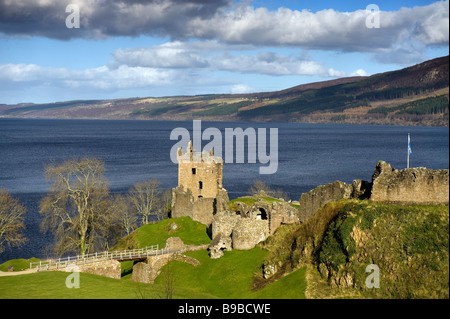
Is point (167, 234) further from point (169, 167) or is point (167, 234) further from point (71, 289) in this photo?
point (169, 167)

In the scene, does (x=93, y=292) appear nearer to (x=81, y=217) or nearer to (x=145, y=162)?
(x=81, y=217)

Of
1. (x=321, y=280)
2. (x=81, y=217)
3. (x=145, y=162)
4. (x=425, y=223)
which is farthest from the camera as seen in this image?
(x=145, y=162)

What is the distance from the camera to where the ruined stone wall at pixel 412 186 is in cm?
2914

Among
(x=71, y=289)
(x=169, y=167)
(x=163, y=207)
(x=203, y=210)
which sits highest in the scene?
(x=203, y=210)

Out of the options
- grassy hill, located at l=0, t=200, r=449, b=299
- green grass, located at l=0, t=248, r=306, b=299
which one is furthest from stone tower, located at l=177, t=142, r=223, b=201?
grassy hill, located at l=0, t=200, r=449, b=299

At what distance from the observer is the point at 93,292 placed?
30.7 meters

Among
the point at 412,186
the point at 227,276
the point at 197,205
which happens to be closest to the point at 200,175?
the point at 197,205

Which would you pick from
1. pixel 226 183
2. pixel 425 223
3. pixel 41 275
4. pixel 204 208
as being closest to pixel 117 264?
pixel 41 275

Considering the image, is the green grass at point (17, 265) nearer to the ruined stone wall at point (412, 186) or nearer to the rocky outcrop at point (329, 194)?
the rocky outcrop at point (329, 194)

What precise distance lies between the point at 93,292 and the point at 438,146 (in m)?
182

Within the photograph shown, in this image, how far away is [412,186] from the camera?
98.2 feet

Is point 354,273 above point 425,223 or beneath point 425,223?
beneath

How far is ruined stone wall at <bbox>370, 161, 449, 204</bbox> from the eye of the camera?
2914 centimetres

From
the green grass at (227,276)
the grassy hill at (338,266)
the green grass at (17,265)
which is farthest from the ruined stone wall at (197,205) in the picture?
the green grass at (17,265)
